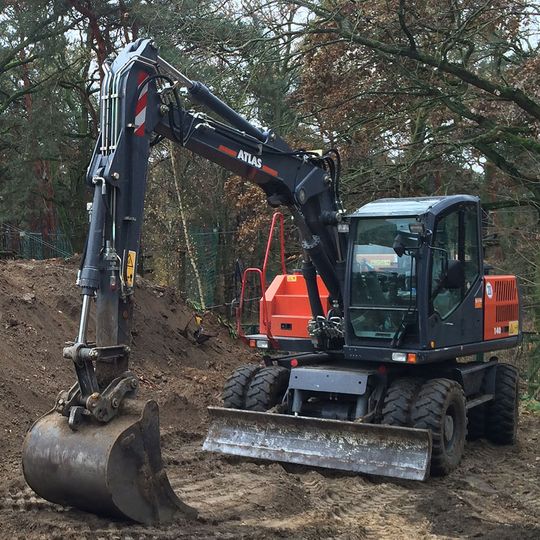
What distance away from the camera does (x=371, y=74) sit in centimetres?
1235

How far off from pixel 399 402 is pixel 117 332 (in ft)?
9.77

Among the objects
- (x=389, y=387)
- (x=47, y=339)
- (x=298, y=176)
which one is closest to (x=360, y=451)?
(x=389, y=387)

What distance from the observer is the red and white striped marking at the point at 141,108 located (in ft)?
19.2

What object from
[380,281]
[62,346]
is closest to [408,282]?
[380,281]

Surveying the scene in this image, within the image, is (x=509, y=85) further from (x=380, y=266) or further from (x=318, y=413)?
(x=318, y=413)

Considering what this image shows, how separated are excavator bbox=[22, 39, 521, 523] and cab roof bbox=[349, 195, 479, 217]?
1.2 inches

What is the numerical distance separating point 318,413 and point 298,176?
2.33m

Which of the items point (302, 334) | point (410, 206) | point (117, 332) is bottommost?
point (302, 334)

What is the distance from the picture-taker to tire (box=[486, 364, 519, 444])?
8.75 metres

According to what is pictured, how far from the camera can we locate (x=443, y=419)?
23.6 ft

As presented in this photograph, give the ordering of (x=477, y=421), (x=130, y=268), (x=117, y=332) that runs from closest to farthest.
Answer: (x=117, y=332) → (x=130, y=268) → (x=477, y=421)

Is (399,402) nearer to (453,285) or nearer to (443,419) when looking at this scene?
(443,419)

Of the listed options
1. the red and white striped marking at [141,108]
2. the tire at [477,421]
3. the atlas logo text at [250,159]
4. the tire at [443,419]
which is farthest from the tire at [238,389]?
the red and white striped marking at [141,108]

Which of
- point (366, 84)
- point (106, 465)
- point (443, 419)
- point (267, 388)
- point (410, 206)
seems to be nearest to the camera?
point (106, 465)
